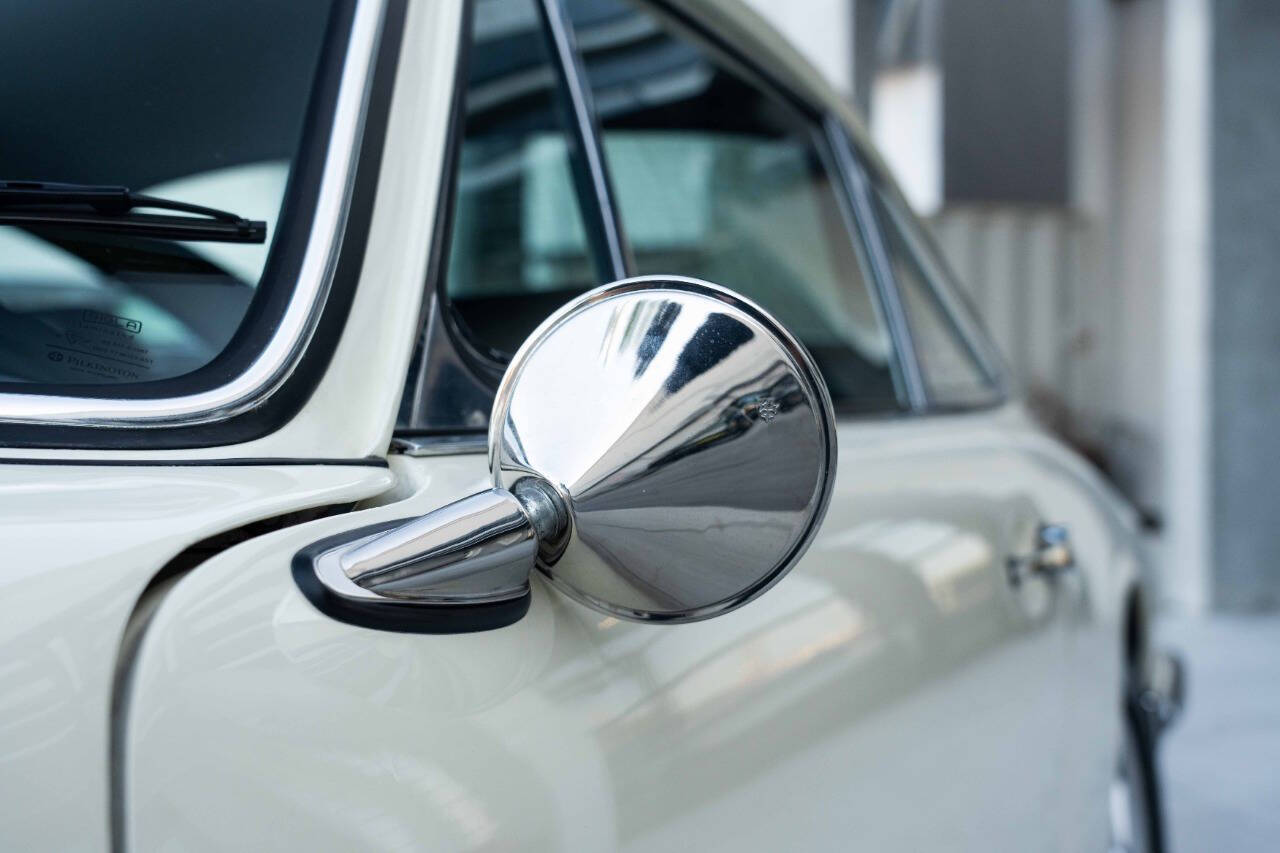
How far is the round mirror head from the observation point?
0.81 m

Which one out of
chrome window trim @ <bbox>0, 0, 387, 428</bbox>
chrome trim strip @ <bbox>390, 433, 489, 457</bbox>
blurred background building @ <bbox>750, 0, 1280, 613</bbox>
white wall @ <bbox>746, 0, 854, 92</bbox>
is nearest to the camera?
chrome window trim @ <bbox>0, 0, 387, 428</bbox>

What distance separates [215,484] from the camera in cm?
80

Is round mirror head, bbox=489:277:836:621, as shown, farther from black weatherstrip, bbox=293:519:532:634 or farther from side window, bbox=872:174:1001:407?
side window, bbox=872:174:1001:407

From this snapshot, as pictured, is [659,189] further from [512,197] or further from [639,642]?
[639,642]

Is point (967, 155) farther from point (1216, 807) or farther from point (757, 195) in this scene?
point (757, 195)

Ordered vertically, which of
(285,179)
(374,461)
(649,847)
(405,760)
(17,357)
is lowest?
(649,847)

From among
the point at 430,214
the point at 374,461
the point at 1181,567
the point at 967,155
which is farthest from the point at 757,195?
the point at 967,155

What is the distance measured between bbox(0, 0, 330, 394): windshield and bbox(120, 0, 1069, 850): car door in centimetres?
15

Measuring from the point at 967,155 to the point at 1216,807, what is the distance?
538 cm

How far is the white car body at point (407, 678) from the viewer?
0.67 meters

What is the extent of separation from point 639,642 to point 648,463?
0.75 feet

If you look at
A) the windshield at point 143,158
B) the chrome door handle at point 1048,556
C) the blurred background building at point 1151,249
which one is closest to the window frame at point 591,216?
the windshield at point 143,158

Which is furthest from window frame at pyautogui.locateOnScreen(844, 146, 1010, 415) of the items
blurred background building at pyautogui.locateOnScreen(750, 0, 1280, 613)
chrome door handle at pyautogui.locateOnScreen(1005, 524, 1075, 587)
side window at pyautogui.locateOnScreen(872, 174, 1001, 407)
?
blurred background building at pyautogui.locateOnScreen(750, 0, 1280, 613)

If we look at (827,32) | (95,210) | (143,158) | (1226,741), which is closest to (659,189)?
(143,158)
